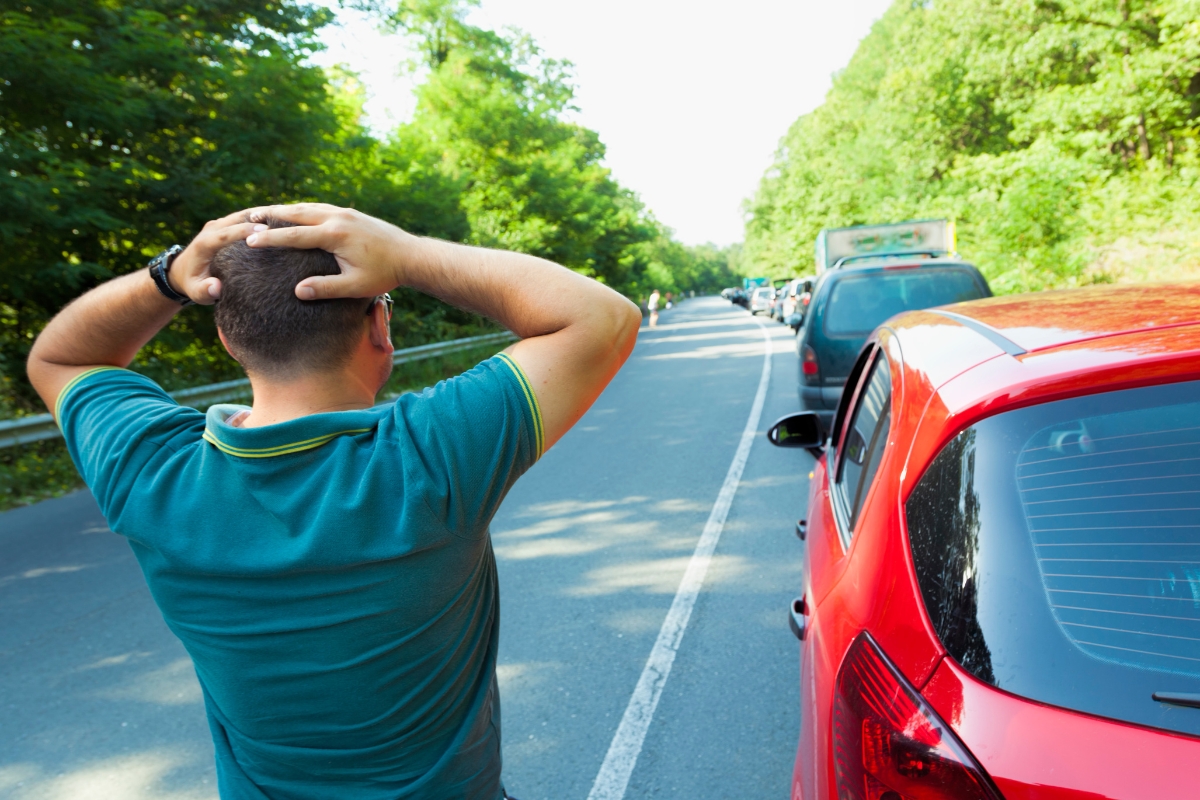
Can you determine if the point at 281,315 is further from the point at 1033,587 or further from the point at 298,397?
the point at 1033,587

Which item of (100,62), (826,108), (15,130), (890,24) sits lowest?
(15,130)

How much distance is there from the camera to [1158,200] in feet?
69.5

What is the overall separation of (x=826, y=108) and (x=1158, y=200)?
152 ft

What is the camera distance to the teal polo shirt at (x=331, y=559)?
1.28m

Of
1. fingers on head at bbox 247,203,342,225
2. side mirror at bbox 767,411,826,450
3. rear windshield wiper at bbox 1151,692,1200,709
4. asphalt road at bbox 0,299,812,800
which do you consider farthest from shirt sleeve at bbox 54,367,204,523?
side mirror at bbox 767,411,826,450

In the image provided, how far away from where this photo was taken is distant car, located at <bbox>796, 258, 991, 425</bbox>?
8.52 meters

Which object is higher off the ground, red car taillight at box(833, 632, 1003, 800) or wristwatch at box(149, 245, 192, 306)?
wristwatch at box(149, 245, 192, 306)

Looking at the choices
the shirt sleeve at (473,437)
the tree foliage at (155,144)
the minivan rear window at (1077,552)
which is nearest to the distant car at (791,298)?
the tree foliage at (155,144)

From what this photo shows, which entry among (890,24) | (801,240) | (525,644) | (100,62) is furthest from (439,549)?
(890,24)

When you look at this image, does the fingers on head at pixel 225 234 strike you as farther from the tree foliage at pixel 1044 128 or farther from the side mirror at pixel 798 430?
the tree foliage at pixel 1044 128

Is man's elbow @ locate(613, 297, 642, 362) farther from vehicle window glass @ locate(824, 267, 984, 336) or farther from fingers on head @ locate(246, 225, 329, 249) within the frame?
vehicle window glass @ locate(824, 267, 984, 336)

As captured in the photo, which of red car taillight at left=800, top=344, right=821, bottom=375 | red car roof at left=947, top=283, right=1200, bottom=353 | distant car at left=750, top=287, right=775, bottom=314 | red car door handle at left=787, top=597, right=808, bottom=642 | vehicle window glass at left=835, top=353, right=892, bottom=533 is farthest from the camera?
distant car at left=750, top=287, right=775, bottom=314

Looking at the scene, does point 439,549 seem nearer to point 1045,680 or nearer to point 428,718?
point 428,718

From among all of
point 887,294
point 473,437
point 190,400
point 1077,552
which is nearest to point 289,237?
point 473,437
